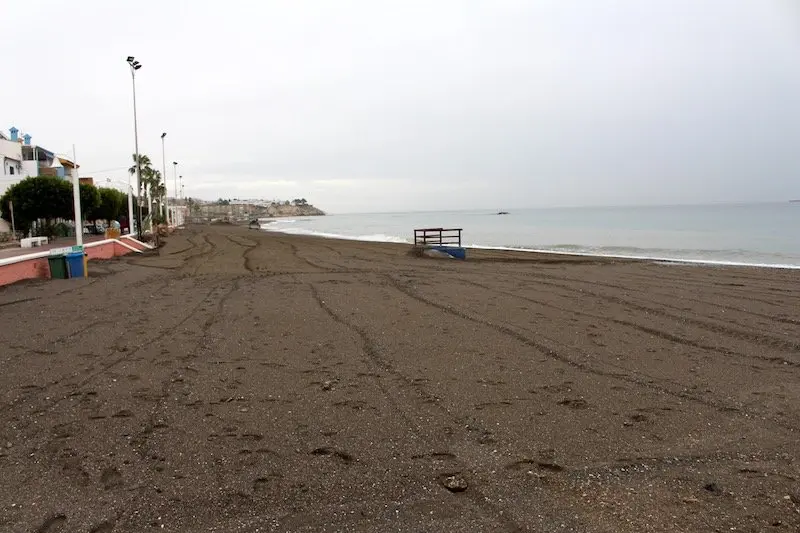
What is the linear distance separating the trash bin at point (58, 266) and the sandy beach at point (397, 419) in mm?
5107

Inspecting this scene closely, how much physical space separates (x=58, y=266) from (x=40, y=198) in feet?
65.7

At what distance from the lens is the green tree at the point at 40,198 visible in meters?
30.3

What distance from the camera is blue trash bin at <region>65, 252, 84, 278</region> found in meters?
14.2

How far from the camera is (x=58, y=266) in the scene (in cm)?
1416

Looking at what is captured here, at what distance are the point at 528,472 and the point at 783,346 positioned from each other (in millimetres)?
5572

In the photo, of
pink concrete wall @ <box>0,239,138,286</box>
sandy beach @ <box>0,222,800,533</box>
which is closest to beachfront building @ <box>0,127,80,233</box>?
pink concrete wall @ <box>0,239,138,286</box>

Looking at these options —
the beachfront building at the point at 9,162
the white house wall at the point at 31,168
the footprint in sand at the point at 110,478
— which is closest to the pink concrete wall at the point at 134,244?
the beachfront building at the point at 9,162

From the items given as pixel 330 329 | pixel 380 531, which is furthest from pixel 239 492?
pixel 330 329

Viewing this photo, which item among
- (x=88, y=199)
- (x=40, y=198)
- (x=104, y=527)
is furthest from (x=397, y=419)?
(x=88, y=199)

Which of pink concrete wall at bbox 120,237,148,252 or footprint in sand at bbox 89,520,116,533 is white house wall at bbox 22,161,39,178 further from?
footprint in sand at bbox 89,520,116,533

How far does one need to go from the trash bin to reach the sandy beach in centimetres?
511

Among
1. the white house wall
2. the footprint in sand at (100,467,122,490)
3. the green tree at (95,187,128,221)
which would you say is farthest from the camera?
the white house wall

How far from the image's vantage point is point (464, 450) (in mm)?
3838

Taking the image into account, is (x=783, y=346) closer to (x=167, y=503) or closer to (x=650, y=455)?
(x=650, y=455)
